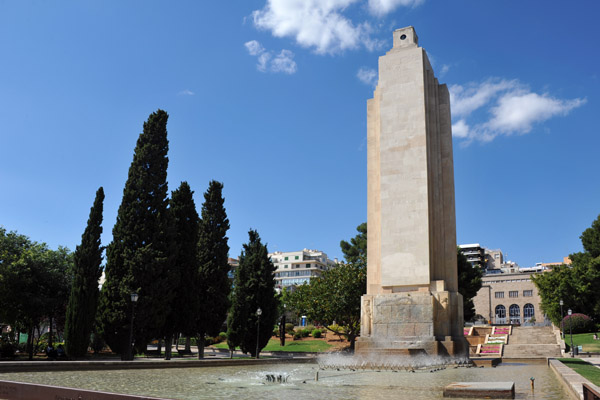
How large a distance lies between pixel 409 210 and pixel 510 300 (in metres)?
56.0

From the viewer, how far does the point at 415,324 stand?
17.9m

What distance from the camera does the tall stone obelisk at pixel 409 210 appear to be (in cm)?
1817

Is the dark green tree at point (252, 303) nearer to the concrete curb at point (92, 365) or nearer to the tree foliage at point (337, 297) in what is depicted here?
the tree foliage at point (337, 297)

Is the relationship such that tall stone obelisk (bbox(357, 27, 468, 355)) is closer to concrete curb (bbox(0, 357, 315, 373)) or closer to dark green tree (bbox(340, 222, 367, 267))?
concrete curb (bbox(0, 357, 315, 373))

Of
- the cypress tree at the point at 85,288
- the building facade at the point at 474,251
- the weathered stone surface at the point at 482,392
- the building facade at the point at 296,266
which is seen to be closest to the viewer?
the weathered stone surface at the point at 482,392

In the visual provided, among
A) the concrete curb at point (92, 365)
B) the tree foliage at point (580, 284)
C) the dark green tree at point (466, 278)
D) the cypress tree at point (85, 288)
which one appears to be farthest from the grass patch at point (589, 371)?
the tree foliage at point (580, 284)

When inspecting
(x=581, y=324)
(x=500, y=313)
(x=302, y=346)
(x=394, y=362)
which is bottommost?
(x=302, y=346)

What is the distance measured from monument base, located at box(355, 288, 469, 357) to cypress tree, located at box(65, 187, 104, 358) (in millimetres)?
12812

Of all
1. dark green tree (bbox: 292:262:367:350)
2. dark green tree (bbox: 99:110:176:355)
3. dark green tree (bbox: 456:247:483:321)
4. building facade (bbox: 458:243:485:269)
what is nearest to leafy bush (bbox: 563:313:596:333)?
dark green tree (bbox: 456:247:483:321)

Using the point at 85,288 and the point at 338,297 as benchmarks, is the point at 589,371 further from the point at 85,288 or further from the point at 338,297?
the point at 338,297

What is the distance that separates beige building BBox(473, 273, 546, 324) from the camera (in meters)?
66.9

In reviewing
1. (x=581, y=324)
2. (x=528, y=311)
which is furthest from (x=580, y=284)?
(x=528, y=311)

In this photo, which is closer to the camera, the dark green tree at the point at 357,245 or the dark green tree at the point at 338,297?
the dark green tree at the point at 338,297

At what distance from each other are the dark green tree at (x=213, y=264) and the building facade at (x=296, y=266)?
6822 cm
